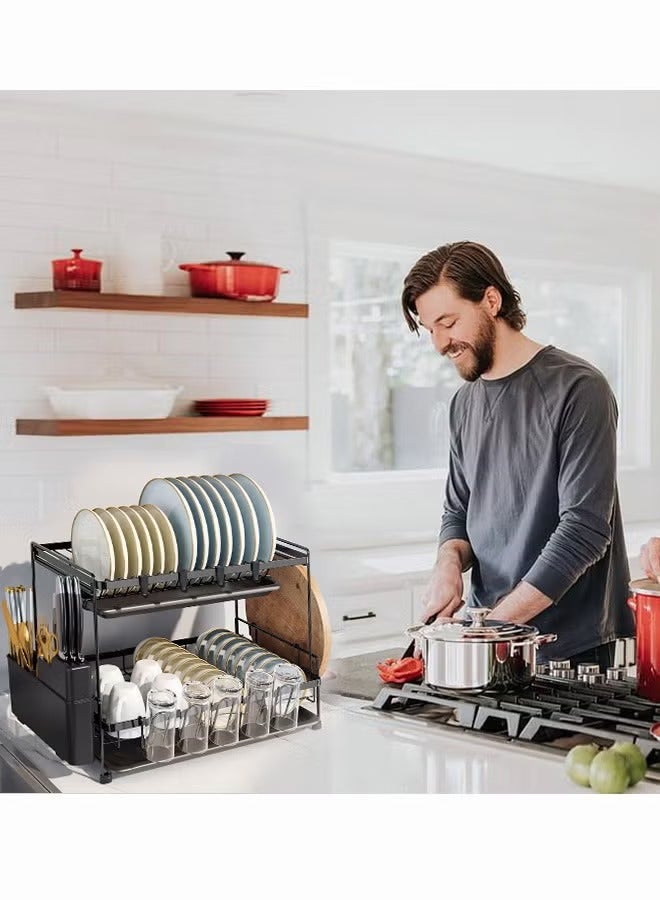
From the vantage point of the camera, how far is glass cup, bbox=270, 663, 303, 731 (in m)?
1.85

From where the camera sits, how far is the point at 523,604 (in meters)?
2.16

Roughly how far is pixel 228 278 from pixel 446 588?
95cm

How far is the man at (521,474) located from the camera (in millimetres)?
2215

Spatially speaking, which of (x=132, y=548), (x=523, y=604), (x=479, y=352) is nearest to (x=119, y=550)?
(x=132, y=548)

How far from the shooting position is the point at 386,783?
1.64 metres

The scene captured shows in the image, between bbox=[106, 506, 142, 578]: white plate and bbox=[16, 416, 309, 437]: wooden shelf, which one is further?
bbox=[16, 416, 309, 437]: wooden shelf

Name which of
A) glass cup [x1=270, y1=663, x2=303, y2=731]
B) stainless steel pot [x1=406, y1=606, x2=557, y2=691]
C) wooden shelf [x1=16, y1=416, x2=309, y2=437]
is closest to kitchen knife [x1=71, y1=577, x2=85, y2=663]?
glass cup [x1=270, y1=663, x2=303, y2=731]

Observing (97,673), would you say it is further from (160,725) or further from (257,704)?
(257,704)

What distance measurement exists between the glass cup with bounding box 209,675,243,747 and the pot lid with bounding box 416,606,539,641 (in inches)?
12.8

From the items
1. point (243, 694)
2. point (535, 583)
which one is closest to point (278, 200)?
point (535, 583)

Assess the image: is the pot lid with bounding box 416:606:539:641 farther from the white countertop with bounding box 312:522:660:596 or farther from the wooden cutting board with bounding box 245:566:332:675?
the white countertop with bounding box 312:522:660:596

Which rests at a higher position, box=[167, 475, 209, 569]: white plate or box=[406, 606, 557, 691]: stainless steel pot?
box=[167, 475, 209, 569]: white plate

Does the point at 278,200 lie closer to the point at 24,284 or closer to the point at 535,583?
the point at 24,284

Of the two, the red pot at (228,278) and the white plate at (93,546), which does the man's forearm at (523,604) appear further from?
the red pot at (228,278)
